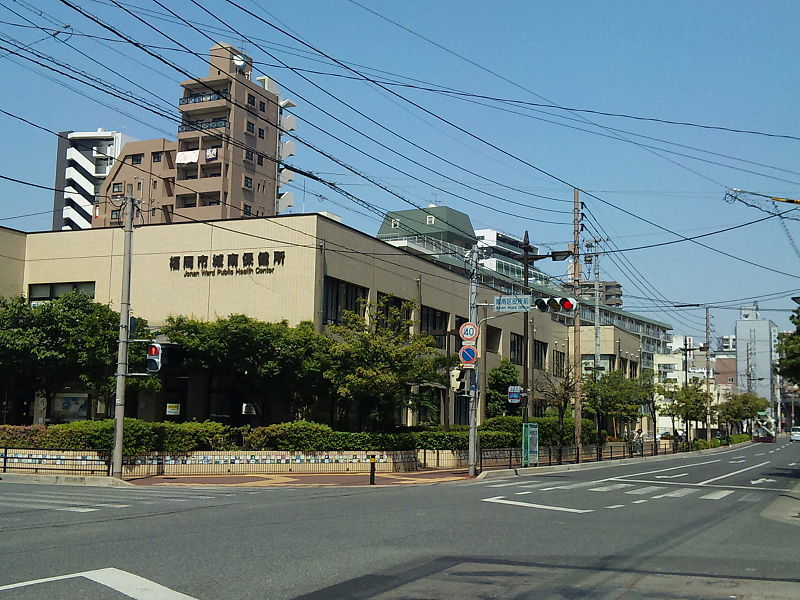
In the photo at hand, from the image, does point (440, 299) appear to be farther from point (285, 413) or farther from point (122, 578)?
point (122, 578)

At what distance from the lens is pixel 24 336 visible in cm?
3234

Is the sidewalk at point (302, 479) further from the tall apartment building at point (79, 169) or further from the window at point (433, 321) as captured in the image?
the tall apartment building at point (79, 169)

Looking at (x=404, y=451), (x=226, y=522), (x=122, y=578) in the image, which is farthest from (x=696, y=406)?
(x=122, y=578)

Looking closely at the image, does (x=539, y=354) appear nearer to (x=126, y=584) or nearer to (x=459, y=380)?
(x=459, y=380)

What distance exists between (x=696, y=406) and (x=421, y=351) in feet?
165

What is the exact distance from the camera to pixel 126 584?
9.11m

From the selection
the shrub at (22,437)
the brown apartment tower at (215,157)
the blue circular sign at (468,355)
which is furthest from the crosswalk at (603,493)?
the brown apartment tower at (215,157)

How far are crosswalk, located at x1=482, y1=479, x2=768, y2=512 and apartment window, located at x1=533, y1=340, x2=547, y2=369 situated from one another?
31966 mm

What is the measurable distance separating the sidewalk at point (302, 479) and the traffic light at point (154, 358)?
11.7 ft

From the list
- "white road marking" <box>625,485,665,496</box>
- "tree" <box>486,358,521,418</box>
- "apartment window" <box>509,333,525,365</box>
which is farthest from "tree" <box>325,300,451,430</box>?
"apartment window" <box>509,333,525,365</box>

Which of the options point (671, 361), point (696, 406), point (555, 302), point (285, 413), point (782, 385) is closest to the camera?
point (555, 302)

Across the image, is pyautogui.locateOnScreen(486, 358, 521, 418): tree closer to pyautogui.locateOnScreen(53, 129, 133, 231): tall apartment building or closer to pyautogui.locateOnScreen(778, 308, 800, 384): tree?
pyautogui.locateOnScreen(778, 308, 800, 384): tree

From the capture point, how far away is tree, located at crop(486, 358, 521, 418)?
51.6 meters

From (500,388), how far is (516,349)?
6.10m
